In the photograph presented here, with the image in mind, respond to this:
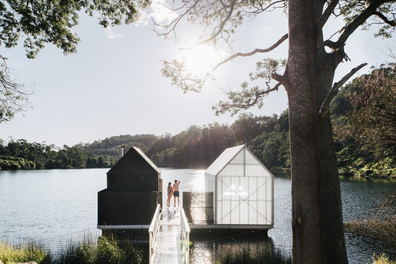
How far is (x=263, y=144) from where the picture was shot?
80.6 meters

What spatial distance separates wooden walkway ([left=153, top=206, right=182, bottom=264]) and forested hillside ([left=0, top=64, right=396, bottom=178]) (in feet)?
23.9

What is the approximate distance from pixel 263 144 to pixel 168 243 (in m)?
71.3

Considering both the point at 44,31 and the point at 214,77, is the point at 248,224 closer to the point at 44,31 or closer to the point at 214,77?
the point at 214,77

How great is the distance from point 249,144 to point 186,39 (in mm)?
79466

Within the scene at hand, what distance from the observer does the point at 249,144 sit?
283ft

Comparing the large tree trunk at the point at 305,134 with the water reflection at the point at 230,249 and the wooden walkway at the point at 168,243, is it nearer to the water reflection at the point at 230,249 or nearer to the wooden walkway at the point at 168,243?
the wooden walkway at the point at 168,243

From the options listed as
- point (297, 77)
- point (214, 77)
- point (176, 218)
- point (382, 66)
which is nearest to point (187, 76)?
point (214, 77)

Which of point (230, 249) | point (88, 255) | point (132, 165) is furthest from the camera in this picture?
point (132, 165)

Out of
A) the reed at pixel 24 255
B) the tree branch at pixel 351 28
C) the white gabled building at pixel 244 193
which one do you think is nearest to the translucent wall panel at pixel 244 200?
the white gabled building at pixel 244 193

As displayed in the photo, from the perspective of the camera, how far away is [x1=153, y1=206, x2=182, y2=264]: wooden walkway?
952 cm

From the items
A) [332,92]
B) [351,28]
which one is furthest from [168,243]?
[332,92]

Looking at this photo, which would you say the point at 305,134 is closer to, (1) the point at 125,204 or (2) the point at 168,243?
(2) the point at 168,243

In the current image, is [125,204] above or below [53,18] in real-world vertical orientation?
below

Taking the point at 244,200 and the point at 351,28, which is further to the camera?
the point at 244,200
